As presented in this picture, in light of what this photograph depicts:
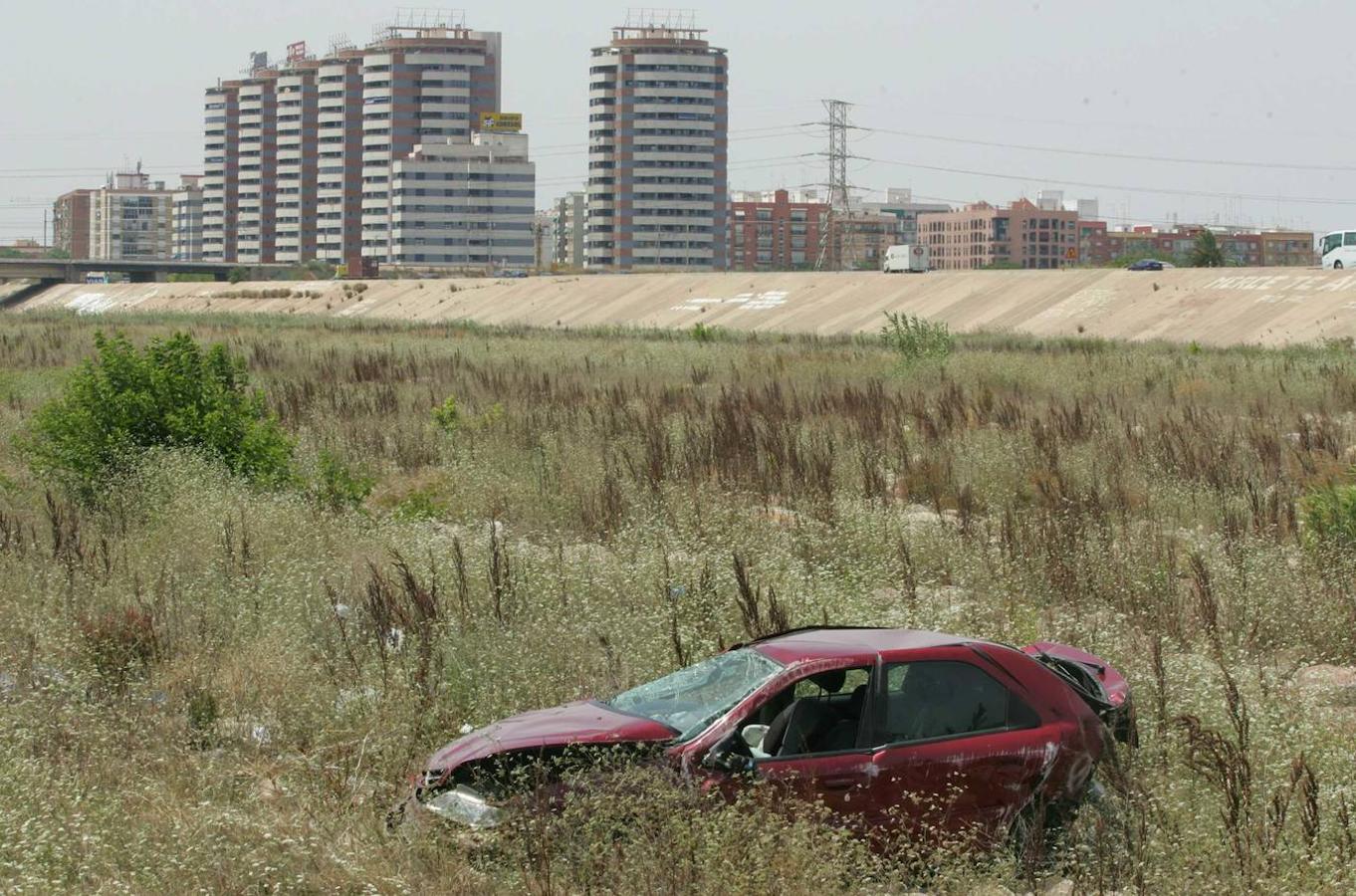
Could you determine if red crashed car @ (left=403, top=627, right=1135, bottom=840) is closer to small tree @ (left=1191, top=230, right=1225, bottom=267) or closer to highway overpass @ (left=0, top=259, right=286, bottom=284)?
small tree @ (left=1191, top=230, right=1225, bottom=267)

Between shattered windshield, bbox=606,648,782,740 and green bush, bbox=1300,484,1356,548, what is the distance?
7.14m

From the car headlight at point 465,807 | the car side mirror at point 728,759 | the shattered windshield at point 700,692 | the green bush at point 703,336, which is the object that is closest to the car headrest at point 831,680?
the shattered windshield at point 700,692

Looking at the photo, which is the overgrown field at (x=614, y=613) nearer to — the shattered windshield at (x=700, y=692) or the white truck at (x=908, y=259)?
the shattered windshield at (x=700, y=692)

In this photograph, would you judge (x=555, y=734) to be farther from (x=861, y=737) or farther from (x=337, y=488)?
(x=337, y=488)

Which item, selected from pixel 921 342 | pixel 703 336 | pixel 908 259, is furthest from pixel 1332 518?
pixel 908 259

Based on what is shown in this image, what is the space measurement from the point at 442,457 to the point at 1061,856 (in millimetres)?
13178

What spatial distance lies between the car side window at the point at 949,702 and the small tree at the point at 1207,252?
78791 mm

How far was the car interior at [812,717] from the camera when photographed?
6.51 meters

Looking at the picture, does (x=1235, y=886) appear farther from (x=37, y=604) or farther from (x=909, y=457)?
(x=909, y=457)

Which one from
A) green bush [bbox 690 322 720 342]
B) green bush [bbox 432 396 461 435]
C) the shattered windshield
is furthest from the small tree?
the shattered windshield

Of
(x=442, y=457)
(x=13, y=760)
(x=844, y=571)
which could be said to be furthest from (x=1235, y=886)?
(x=442, y=457)

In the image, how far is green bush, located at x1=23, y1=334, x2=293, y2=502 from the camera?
52.1 feet

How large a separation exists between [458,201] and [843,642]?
193m

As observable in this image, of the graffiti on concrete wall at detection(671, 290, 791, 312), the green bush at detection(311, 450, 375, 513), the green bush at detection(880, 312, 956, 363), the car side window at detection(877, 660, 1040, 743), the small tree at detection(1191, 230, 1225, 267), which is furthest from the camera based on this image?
the small tree at detection(1191, 230, 1225, 267)
